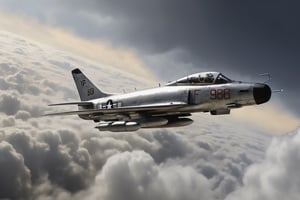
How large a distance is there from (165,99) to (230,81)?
5786 millimetres

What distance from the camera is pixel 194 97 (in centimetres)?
3109

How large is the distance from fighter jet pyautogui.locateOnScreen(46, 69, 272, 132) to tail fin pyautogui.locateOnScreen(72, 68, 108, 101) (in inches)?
245

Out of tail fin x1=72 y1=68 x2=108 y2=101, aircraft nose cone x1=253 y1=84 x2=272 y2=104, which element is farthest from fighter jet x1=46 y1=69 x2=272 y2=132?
tail fin x1=72 y1=68 x2=108 y2=101

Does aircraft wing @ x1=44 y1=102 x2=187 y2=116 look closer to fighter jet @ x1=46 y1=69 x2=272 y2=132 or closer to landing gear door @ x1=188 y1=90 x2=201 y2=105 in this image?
fighter jet @ x1=46 y1=69 x2=272 y2=132

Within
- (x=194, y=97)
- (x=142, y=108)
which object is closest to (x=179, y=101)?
(x=194, y=97)

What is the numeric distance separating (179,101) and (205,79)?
286cm

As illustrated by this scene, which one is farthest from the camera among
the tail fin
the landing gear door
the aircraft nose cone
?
the tail fin

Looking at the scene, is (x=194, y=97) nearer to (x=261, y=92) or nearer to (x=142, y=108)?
(x=142, y=108)

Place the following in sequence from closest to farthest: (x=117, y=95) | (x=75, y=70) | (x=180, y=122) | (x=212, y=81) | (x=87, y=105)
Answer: (x=212, y=81) → (x=180, y=122) → (x=117, y=95) → (x=87, y=105) → (x=75, y=70)

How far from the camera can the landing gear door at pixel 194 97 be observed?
31.0 metres

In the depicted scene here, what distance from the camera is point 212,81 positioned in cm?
3081

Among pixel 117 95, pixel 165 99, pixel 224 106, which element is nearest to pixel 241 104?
pixel 224 106

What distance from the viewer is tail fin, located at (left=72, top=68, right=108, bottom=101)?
143 feet

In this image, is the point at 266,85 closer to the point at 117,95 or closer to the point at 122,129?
the point at 122,129
